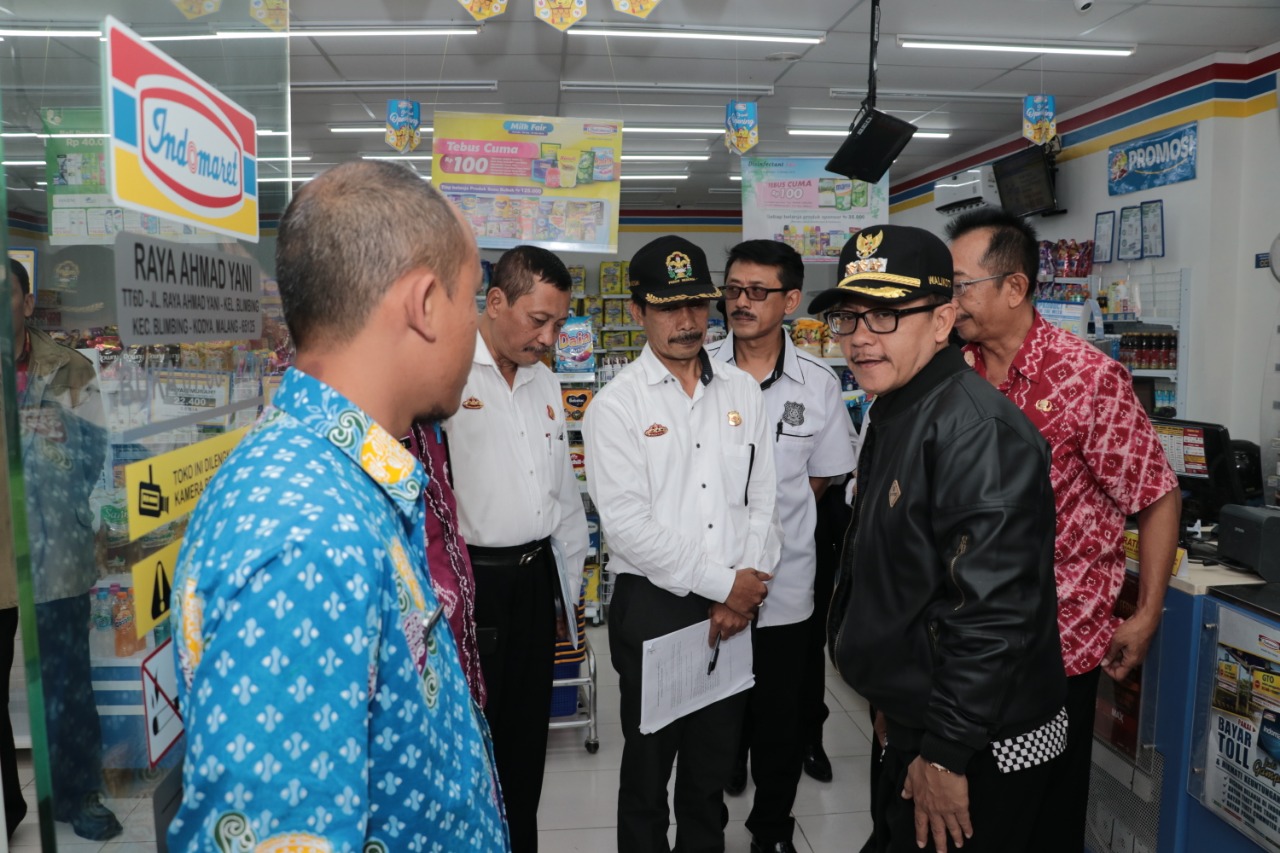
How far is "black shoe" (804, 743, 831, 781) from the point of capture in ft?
11.0

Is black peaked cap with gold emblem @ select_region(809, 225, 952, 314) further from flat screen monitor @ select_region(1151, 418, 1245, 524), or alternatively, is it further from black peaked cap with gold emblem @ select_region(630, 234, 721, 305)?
flat screen monitor @ select_region(1151, 418, 1245, 524)

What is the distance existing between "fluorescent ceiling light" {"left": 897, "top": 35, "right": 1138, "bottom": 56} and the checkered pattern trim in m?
6.05

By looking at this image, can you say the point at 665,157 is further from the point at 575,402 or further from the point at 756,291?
the point at 756,291

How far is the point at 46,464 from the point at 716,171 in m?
11.8

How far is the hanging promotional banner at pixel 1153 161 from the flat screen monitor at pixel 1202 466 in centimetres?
482

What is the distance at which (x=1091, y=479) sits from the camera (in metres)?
2.16

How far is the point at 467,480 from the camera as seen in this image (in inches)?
93.6

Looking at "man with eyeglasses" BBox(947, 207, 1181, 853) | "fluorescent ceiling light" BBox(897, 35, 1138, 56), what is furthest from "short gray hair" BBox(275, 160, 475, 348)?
"fluorescent ceiling light" BBox(897, 35, 1138, 56)

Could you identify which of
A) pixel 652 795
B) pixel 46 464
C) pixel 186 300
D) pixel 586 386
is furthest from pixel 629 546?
pixel 586 386

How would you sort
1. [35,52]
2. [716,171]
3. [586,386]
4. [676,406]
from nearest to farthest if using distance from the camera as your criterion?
[35,52] → [676,406] → [586,386] → [716,171]

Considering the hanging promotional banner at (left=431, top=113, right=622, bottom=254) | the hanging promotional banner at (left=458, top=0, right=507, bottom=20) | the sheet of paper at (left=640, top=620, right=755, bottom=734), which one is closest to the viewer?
the sheet of paper at (left=640, top=620, right=755, bottom=734)

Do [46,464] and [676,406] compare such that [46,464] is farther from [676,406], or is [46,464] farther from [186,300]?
[676,406]

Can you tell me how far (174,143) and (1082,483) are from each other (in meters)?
2.12

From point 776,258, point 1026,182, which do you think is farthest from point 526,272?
point 1026,182
